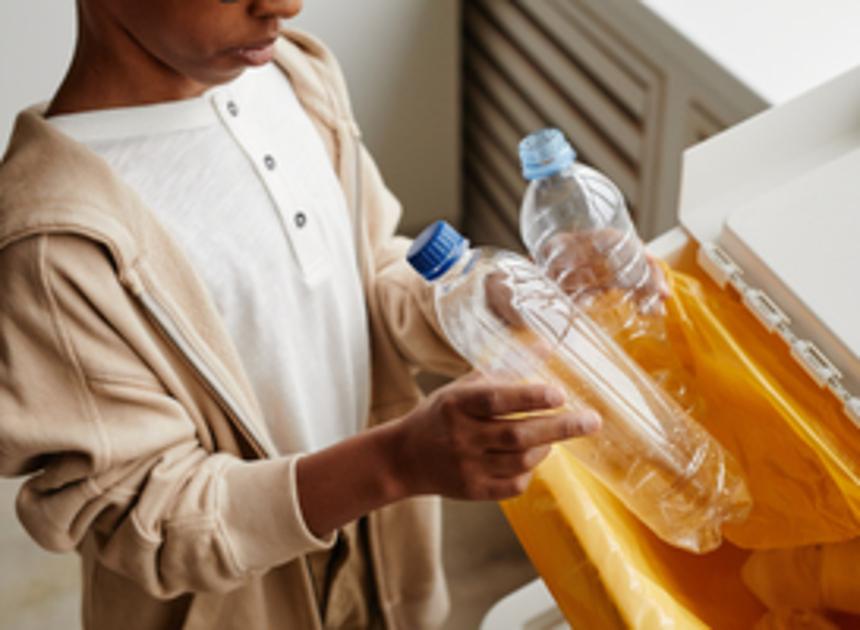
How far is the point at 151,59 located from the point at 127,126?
0.05 meters

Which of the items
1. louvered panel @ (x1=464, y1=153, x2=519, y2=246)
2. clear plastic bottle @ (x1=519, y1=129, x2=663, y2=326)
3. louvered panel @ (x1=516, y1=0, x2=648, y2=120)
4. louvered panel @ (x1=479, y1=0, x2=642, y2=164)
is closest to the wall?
louvered panel @ (x1=464, y1=153, x2=519, y2=246)

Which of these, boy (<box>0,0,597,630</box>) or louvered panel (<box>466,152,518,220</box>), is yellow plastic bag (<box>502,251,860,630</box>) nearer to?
boy (<box>0,0,597,630</box>)

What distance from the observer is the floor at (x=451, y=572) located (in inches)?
58.9

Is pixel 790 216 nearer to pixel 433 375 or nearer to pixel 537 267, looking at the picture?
pixel 537 267

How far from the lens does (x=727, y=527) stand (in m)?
0.67

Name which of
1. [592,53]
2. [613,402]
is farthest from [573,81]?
[613,402]

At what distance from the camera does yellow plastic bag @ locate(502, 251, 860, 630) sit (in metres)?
0.55

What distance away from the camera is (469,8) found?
5.54 feet

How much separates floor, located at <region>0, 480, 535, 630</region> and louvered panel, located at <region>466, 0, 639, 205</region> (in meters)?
0.60

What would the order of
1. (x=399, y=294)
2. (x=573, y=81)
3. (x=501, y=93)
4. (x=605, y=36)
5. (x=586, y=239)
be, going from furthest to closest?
(x=501, y=93) < (x=573, y=81) < (x=605, y=36) < (x=399, y=294) < (x=586, y=239)

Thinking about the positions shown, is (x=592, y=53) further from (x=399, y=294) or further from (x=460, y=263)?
(x=460, y=263)

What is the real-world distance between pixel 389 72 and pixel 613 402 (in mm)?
1141

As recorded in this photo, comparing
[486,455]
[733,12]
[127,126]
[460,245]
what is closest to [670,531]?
[486,455]

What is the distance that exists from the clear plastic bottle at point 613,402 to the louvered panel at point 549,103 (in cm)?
66
